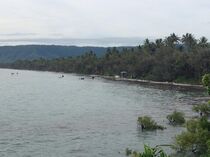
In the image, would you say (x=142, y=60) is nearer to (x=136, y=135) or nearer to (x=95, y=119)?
(x=95, y=119)

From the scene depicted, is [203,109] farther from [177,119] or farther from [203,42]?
[203,42]

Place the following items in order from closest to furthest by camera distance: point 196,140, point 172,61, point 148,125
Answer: point 196,140, point 148,125, point 172,61

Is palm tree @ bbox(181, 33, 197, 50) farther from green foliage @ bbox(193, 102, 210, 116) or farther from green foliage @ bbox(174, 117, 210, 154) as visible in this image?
green foliage @ bbox(174, 117, 210, 154)

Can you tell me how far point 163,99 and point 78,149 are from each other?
5897cm

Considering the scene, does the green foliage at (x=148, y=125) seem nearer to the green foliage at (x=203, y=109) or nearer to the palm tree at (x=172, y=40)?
the green foliage at (x=203, y=109)

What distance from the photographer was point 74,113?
77.1 metres

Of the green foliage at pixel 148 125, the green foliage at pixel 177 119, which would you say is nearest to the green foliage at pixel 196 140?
the green foliage at pixel 148 125

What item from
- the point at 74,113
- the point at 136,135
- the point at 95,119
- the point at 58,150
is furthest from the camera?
the point at 74,113

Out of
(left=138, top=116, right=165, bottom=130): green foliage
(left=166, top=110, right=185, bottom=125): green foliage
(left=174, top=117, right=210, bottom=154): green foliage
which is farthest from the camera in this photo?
(left=166, top=110, right=185, bottom=125): green foliage

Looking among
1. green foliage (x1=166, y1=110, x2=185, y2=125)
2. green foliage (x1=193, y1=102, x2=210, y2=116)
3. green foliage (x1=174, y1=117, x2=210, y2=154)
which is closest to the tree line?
green foliage (x1=193, y1=102, x2=210, y2=116)

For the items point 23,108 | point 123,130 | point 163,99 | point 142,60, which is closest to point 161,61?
point 142,60

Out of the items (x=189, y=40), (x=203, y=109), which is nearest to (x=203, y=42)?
(x=189, y=40)

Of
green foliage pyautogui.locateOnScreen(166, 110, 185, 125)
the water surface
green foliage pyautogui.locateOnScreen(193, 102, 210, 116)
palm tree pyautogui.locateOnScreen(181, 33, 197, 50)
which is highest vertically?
palm tree pyautogui.locateOnScreen(181, 33, 197, 50)

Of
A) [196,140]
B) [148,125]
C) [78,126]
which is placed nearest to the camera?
[196,140]
